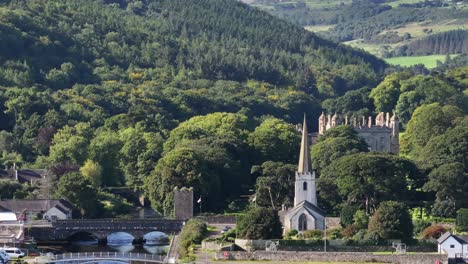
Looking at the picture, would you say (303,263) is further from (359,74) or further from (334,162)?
(359,74)

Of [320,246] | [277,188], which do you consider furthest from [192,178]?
[320,246]

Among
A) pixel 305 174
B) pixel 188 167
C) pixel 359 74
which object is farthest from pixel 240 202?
pixel 359 74

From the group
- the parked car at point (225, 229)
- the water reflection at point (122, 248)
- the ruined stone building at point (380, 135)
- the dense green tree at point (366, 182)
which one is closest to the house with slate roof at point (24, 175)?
the water reflection at point (122, 248)

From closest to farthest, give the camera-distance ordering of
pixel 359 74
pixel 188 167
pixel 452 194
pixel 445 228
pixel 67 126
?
pixel 445 228
pixel 452 194
pixel 188 167
pixel 67 126
pixel 359 74

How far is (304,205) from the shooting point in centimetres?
9506

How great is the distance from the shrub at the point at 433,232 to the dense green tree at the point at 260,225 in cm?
838

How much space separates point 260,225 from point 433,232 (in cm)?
1010

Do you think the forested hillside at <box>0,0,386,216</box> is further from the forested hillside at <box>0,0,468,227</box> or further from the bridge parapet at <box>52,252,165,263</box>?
the bridge parapet at <box>52,252,165,263</box>

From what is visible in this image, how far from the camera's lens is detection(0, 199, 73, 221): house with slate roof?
4001 inches

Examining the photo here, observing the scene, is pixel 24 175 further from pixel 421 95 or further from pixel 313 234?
pixel 421 95

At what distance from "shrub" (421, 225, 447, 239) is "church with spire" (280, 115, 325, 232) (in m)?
6.20

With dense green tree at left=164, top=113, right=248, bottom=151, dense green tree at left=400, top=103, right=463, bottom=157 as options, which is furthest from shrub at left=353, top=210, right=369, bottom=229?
dense green tree at left=400, top=103, right=463, bottom=157

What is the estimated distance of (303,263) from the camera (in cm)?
8338

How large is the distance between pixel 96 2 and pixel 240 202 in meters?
95.4
